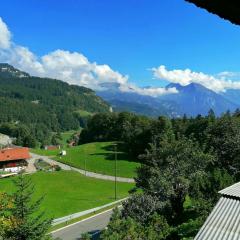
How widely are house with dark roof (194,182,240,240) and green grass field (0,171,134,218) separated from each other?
131 ft

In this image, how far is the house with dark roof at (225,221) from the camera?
21.3 m

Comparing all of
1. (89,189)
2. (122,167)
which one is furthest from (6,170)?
(89,189)

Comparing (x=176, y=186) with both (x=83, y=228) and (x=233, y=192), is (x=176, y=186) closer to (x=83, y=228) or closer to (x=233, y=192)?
(x=83, y=228)

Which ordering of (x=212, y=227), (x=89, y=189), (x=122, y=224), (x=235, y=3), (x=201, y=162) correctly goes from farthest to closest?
(x=89, y=189), (x=201, y=162), (x=122, y=224), (x=212, y=227), (x=235, y=3)

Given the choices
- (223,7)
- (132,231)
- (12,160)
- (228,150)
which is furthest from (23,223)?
(12,160)

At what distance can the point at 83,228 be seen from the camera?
51.7 metres

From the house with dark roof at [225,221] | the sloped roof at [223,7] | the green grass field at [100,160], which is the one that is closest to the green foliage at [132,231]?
the house with dark roof at [225,221]

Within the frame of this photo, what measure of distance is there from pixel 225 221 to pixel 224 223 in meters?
0.18

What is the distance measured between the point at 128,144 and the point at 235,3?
13349cm

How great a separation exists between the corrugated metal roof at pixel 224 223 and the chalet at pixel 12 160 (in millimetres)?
106387

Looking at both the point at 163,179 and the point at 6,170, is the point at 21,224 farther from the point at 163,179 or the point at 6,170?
the point at 6,170

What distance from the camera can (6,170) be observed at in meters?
125

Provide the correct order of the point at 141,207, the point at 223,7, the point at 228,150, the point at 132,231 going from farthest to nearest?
the point at 228,150 → the point at 141,207 → the point at 132,231 → the point at 223,7

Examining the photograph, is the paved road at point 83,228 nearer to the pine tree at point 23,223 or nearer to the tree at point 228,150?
the tree at point 228,150
